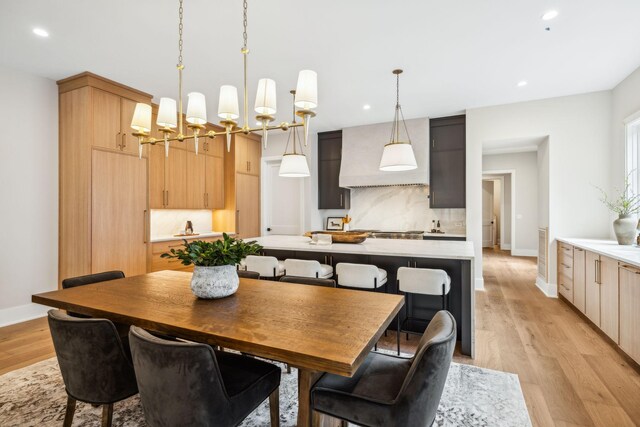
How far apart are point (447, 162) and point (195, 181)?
420 cm

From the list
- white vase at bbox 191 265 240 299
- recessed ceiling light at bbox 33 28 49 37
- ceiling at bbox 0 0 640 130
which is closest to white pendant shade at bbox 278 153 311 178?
ceiling at bbox 0 0 640 130

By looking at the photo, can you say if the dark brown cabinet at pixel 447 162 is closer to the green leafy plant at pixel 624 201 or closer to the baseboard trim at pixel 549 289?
the baseboard trim at pixel 549 289

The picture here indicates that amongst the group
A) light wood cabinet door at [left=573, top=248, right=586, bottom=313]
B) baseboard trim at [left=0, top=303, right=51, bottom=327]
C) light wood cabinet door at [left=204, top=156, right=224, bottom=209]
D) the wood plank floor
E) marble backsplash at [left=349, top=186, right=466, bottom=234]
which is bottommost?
the wood plank floor

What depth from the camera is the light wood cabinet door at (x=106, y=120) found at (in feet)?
11.9

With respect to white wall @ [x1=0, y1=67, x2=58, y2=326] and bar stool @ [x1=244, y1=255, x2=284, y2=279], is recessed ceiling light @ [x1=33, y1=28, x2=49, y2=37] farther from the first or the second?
bar stool @ [x1=244, y1=255, x2=284, y2=279]

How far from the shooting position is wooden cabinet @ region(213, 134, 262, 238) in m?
5.91

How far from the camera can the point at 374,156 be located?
551 cm

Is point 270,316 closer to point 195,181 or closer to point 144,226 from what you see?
point 144,226

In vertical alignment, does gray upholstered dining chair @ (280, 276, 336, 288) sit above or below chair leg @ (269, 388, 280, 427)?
above

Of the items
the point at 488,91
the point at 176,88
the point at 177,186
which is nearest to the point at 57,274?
the point at 177,186

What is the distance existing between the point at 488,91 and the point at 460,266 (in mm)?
2610

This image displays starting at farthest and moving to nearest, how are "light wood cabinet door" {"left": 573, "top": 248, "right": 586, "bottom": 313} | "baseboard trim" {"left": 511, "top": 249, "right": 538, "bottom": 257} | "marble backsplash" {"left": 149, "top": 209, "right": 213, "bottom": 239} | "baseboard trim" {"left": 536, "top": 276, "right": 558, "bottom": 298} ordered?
1. "baseboard trim" {"left": 511, "top": 249, "right": 538, "bottom": 257}
2. "marble backsplash" {"left": 149, "top": 209, "right": 213, "bottom": 239}
3. "baseboard trim" {"left": 536, "top": 276, "right": 558, "bottom": 298}
4. "light wood cabinet door" {"left": 573, "top": 248, "right": 586, "bottom": 313}

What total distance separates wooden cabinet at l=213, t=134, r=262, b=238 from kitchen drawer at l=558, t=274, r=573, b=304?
510 cm

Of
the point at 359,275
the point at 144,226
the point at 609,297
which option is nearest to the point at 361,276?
the point at 359,275
